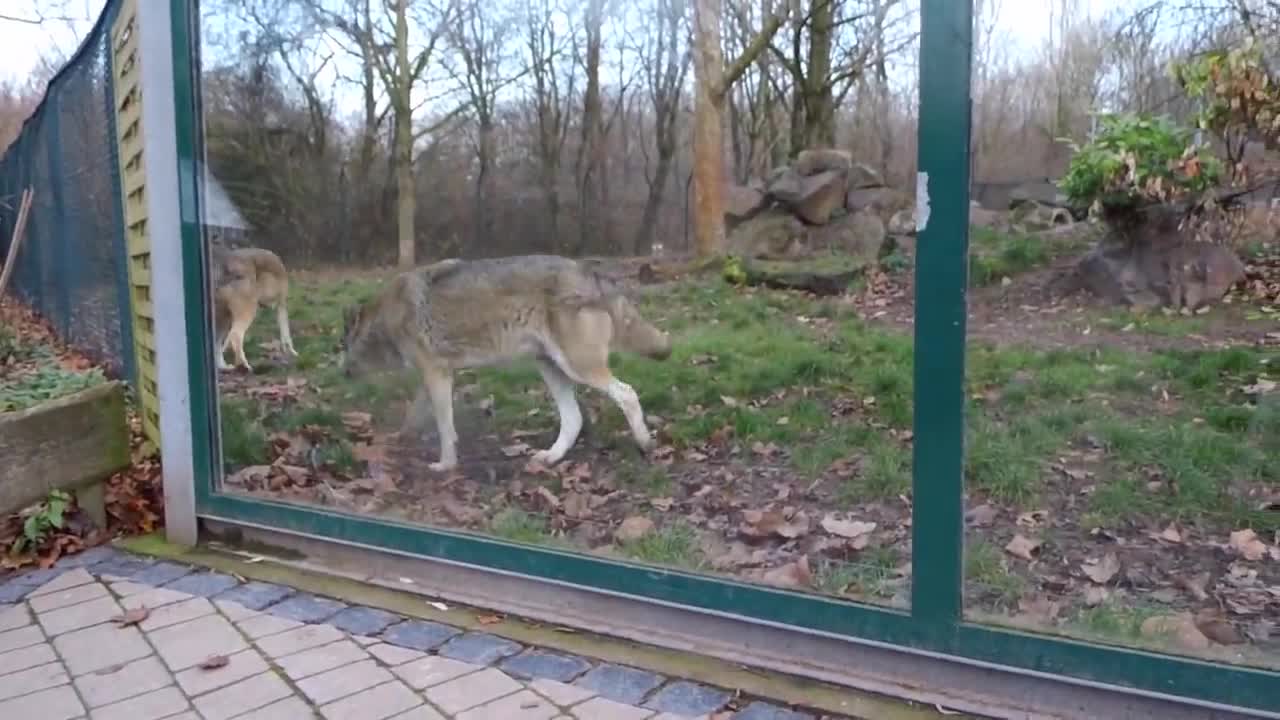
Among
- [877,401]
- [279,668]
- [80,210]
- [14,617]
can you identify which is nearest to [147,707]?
[279,668]

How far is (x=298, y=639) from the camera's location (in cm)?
308

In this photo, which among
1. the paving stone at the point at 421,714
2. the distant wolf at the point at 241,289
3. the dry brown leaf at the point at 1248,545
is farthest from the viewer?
the distant wolf at the point at 241,289

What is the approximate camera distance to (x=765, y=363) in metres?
3.51

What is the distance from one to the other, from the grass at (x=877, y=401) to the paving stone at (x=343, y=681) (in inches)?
35.3

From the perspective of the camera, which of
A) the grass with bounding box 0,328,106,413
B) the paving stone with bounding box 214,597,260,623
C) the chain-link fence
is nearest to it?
the paving stone with bounding box 214,597,260,623

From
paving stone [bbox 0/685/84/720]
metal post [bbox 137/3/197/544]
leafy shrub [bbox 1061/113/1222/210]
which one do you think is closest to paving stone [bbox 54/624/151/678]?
paving stone [bbox 0/685/84/720]

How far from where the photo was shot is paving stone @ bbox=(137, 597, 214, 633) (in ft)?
10.5

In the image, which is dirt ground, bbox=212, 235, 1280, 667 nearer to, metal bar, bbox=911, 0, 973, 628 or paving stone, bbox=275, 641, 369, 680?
metal bar, bbox=911, 0, 973, 628

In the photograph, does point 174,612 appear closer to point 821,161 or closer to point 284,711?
point 284,711

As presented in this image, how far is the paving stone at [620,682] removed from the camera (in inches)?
106

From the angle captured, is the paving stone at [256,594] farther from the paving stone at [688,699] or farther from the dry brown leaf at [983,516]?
the dry brown leaf at [983,516]

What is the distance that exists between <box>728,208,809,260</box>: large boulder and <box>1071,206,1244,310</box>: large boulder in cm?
82

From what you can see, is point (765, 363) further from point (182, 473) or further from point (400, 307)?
point (182, 473)

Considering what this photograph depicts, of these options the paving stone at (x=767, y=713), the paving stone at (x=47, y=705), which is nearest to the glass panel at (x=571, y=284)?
the paving stone at (x=767, y=713)
